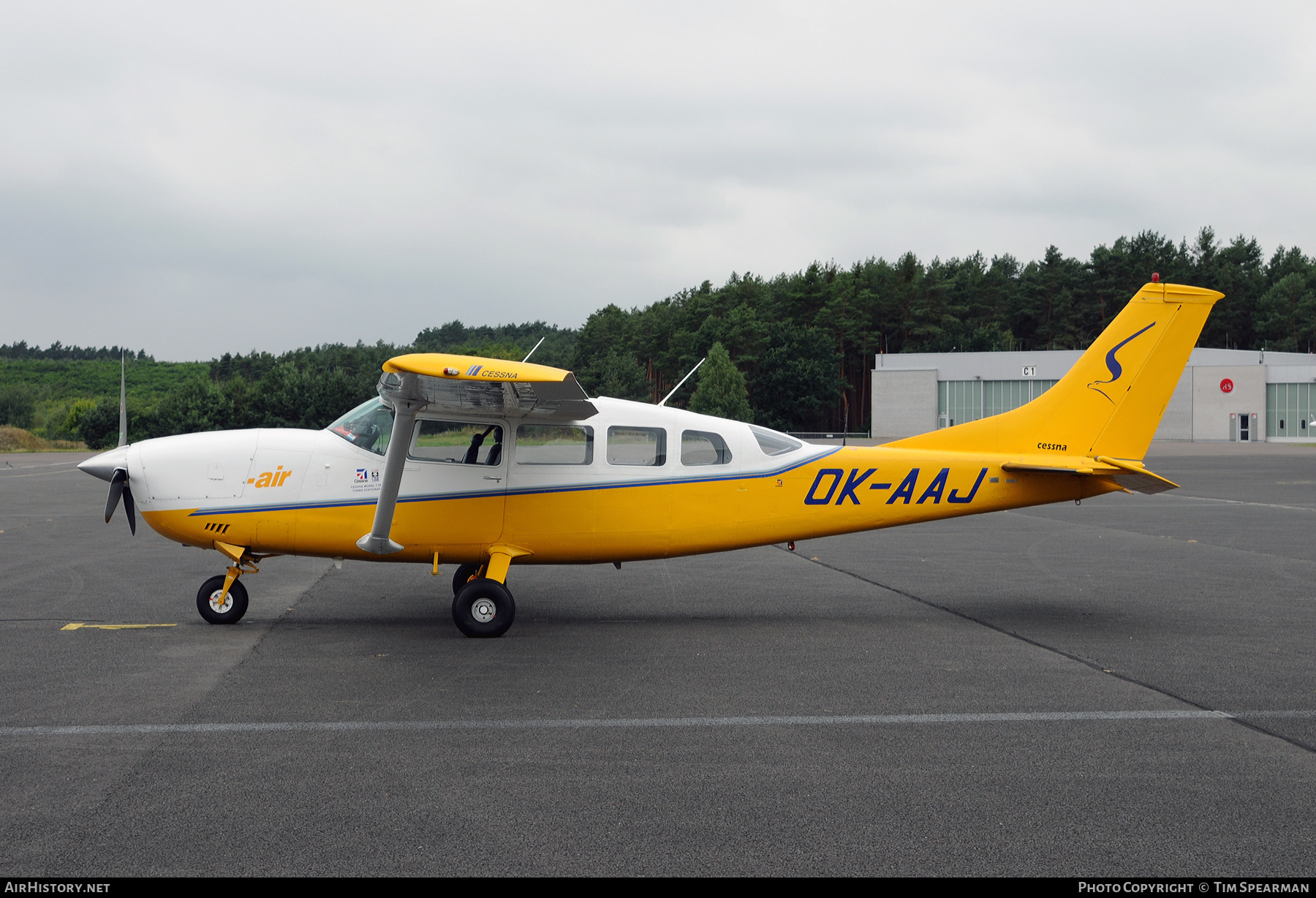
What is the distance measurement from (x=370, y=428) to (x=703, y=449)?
2.93 m

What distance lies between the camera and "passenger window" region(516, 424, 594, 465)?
8.30 meters

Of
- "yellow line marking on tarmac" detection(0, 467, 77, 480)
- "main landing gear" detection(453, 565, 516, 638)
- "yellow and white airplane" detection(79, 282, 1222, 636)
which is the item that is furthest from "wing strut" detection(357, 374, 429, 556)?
"yellow line marking on tarmac" detection(0, 467, 77, 480)

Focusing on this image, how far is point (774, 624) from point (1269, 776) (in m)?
4.35

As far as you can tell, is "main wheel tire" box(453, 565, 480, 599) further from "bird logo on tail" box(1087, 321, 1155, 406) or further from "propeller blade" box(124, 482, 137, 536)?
"bird logo on tail" box(1087, 321, 1155, 406)

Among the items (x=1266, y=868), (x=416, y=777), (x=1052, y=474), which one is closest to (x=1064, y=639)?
(x=1052, y=474)

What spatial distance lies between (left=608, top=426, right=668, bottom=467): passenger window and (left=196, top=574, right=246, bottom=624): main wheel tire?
342cm

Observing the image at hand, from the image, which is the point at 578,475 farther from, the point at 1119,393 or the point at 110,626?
the point at 1119,393

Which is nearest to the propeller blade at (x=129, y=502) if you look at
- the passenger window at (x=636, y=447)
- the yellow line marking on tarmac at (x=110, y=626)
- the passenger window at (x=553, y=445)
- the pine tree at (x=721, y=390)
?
the yellow line marking on tarmac at (x=110, y=626)

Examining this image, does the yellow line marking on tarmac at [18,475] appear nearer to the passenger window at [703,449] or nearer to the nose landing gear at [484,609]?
the nose landing gear at [484,609]

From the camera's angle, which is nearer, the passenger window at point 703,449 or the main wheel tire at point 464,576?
the passenger window at point 703,449

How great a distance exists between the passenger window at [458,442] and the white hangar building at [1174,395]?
6407 centimetres

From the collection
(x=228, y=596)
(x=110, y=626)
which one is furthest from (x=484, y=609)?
(x=110, y=626)

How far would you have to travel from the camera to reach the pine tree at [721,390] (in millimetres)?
81875

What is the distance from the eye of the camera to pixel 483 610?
783 cm
